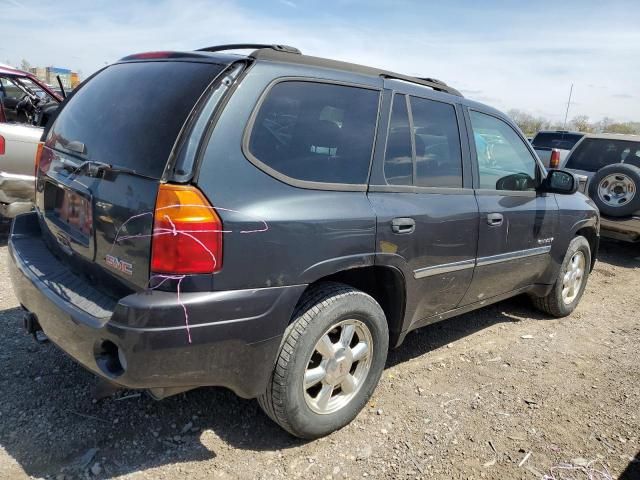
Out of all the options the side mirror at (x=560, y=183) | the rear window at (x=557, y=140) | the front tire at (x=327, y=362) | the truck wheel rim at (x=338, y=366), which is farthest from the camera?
the rear window at (x=557, y=140)

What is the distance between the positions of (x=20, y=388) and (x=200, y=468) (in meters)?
1.22

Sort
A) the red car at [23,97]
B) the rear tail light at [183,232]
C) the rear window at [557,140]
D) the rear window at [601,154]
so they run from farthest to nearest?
1. the rear window at [557,140]
2. the rear window at [601,154]
3. the red car at [23,97]
4. the rear tail light at [183,232]

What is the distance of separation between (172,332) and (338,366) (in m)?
0.94

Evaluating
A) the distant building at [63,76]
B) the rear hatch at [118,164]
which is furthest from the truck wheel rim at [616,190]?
the distant building at [63,76]

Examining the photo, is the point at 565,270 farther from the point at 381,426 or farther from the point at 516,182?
the point at 381,426

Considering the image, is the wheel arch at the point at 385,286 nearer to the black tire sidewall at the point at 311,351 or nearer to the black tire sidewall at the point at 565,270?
the black tire sidewall at the point at 311,351

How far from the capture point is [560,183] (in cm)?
383

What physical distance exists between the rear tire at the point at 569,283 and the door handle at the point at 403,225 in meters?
2.22

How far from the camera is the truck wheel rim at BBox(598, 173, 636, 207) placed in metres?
6.22

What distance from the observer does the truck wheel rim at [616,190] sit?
6219mm

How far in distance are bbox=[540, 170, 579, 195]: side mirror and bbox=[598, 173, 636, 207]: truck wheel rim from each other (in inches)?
117

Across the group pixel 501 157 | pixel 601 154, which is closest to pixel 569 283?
pixel 501 157

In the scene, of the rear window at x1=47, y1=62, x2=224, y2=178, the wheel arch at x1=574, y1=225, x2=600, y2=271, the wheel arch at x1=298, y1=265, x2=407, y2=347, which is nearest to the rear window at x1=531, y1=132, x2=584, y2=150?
the wheel arch at x1=574, y1=225, x2=600, y2=271

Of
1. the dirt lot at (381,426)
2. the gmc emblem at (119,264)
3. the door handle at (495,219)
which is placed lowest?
the dirt lot at (381,426)
